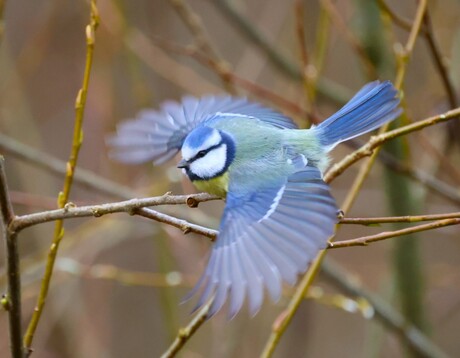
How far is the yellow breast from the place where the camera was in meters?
1.26

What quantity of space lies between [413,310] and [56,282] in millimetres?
1050

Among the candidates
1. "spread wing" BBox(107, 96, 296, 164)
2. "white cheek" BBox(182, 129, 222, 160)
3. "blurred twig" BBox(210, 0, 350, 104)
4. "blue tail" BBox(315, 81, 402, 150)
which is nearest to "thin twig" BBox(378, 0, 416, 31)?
"blue tail" BBox(315, 81, 402, 150)

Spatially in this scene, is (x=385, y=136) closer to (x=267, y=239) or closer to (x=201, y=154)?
(x=267, y=239)

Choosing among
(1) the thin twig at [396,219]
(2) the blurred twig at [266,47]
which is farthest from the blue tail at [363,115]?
(2) the blurred twig at [266,47]

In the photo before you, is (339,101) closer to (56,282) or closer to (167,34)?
(56,282)

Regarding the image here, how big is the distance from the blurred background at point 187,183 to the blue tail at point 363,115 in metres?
0.14

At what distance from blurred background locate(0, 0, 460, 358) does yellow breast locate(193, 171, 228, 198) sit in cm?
32

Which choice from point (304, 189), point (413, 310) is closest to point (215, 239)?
point (304, 189)

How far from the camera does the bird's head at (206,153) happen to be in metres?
1.28

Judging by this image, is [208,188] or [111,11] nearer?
[208,188]

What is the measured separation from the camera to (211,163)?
4.21ft

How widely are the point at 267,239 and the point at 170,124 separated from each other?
58 cm

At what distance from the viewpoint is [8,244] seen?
2.95 feet

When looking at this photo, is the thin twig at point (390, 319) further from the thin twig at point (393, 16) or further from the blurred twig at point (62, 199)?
the blurred twig at point (62, 199)
